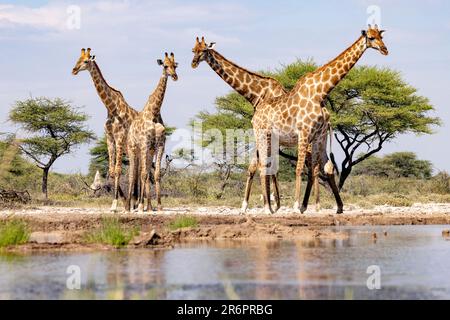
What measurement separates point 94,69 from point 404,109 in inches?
625

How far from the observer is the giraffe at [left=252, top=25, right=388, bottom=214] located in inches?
696

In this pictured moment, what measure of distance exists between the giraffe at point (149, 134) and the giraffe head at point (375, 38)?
13.2 ft

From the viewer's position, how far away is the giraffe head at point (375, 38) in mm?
17484

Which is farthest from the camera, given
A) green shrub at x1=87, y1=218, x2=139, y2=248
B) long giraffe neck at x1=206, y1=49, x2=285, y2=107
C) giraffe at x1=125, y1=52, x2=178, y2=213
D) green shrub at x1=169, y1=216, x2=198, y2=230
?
long giraffe neck at x1=206, y1=49, x2=285, y2=107

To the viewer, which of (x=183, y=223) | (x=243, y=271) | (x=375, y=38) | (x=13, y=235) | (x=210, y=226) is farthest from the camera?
(x=375, y=38)

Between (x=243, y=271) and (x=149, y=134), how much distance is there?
9208mm

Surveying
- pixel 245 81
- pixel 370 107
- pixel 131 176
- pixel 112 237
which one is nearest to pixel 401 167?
pixel 370 107

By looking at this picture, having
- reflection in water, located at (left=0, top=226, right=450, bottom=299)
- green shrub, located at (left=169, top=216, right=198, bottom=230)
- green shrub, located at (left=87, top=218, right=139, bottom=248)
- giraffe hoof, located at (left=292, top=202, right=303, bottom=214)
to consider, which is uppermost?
giraffe hoof, located at (left=292, top=202, right=303, bottom=214)

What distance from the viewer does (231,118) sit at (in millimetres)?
35562

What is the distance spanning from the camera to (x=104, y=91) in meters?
19.6

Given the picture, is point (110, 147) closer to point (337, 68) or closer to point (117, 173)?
point (117, 173)

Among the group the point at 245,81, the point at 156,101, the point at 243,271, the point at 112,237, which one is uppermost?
the point at 245,81

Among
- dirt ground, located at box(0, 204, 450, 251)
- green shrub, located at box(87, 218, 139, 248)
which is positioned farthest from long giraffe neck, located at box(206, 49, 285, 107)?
→ green shrub, located at box(87, 218, 139, 248)

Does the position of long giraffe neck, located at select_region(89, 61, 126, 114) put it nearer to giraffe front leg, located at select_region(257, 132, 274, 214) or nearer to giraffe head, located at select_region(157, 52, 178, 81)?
giraffe head, located at select_region(157, 52, 178, 81)
